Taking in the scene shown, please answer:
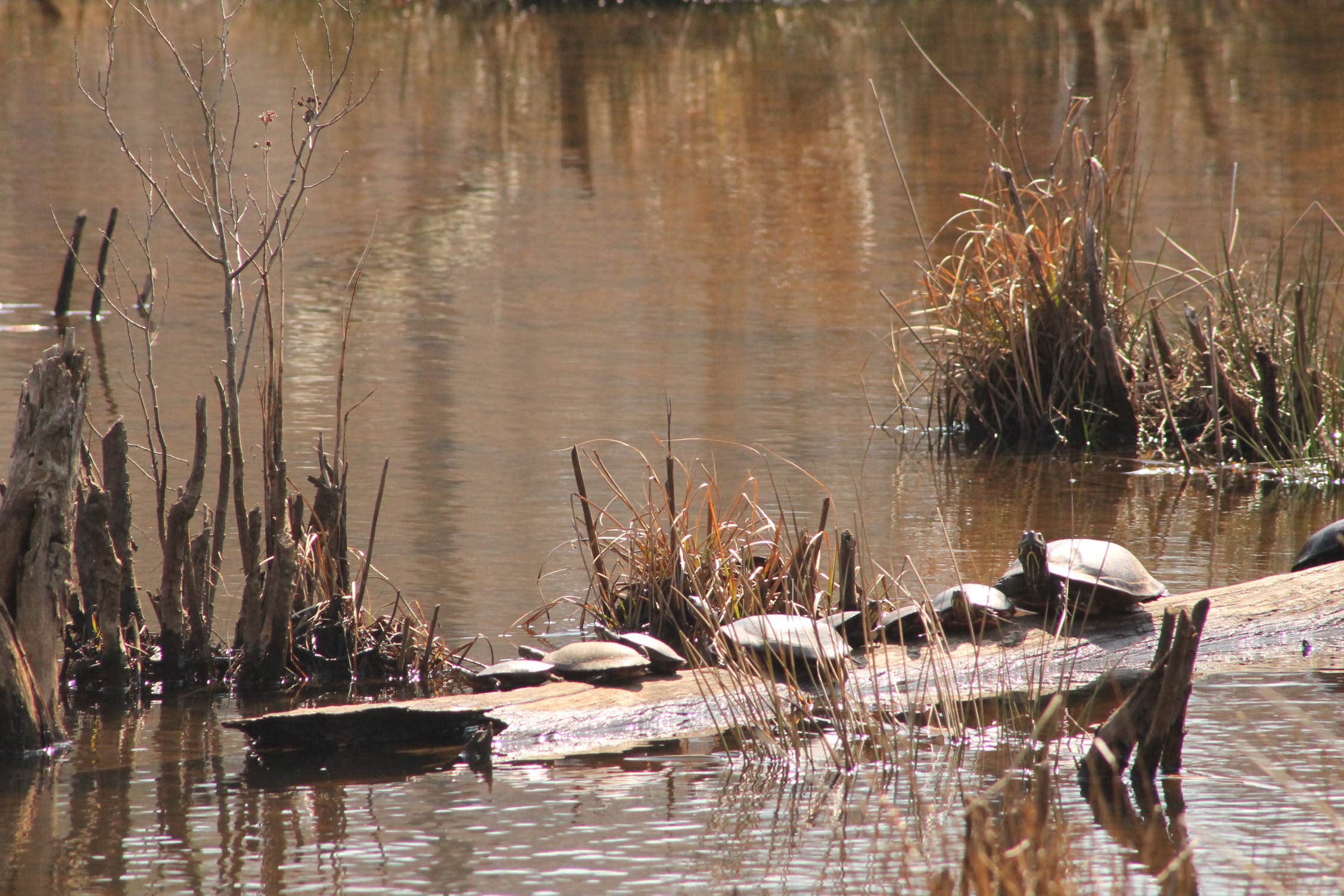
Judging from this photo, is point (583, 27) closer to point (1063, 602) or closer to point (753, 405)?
point (753, 405)

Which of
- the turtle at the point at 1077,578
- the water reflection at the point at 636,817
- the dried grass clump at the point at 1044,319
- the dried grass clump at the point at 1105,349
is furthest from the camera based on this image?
the dried grass clump at the point at 1044,319

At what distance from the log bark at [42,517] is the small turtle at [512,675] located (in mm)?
1246

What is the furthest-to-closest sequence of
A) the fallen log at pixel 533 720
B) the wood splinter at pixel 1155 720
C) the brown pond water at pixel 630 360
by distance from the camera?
the fallen log at pixel 533 720, the wood splinter at pixel 1155 720, the brown pond water at pixel 630 360

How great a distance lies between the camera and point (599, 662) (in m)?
5.62

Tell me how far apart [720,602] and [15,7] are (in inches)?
1450

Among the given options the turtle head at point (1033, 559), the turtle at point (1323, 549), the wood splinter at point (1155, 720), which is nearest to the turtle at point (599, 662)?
the turtle head at point (1033, 559)

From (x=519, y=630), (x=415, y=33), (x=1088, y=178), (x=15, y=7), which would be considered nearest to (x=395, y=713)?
(x=519, y=630)

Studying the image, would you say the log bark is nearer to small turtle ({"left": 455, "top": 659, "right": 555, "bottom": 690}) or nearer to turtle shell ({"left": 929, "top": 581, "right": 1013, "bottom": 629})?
small turtle ({"left": 455, "top": 659, "right": 555, "bottom": 690})

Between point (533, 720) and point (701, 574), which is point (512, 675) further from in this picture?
point (701, 574)

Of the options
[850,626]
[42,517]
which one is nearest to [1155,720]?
[850,626]

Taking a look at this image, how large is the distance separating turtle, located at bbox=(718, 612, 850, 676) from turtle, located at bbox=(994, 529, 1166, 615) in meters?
0.72

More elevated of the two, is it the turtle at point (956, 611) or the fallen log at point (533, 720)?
the turtle at point (956, 611)

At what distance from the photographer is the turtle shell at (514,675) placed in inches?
222

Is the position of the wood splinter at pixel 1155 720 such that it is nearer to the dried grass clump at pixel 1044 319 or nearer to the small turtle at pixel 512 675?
the small turtle at pixel 512 675
